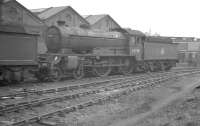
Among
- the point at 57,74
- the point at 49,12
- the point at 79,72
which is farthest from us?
the point at 49,12

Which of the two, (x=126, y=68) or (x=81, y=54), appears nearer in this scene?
(x=81, y=54)

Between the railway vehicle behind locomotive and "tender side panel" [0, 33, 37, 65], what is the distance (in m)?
1.40

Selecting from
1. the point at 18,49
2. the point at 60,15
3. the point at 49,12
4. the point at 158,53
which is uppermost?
the point at 49,12

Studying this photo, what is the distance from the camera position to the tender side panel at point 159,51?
73.4 feet

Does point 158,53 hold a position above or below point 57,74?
above

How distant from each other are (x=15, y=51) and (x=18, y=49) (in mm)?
189

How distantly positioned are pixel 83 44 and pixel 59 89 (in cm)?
588

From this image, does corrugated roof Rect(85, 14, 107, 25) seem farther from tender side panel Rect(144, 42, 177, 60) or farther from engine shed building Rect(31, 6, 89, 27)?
tender side panel Rect(144, 42, 177, 60)

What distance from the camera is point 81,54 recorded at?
1706cm

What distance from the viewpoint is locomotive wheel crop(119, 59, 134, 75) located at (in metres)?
20.5

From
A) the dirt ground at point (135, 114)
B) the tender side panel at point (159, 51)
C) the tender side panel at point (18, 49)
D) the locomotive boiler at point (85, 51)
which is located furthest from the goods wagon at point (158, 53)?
the dirt ground at point (135, 114)

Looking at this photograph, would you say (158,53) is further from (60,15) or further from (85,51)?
(60,15)

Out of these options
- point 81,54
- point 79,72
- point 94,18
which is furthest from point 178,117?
point 94,18

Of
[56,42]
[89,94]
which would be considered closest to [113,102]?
[89,94]
